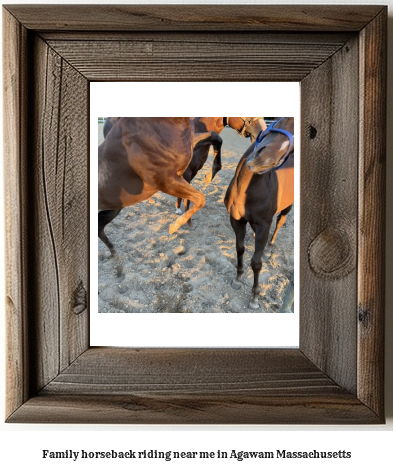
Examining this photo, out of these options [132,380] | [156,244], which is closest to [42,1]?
[156,244]

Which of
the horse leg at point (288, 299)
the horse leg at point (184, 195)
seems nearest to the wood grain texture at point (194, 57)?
the horse leg at point (184, 195)

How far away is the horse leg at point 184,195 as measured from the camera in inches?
22.1

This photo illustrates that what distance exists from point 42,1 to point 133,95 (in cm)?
14

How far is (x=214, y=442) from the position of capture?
22.9 inches

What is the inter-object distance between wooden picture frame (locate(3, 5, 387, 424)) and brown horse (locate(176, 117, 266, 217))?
3 cm

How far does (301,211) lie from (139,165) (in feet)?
0.57

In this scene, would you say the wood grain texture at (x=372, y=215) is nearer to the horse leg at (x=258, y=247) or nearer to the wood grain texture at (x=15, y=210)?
the horse leg at (x=258, y=247)

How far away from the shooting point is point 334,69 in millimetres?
553

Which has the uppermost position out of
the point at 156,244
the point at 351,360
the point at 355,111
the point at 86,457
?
the point at 355,111

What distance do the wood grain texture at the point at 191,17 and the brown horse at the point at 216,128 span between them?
A: 3.5 inches

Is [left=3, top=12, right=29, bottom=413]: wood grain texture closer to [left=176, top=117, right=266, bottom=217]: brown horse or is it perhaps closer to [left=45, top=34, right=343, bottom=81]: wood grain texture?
[left=45, top=34, right=343, bottom=81]: wood grain texture

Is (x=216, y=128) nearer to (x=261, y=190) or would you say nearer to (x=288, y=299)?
(x=261, y=190)

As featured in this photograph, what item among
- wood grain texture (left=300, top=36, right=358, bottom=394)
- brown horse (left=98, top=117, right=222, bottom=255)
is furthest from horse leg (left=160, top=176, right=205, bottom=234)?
wood grain texture (left=300, top=36, right=358, bottom=394)

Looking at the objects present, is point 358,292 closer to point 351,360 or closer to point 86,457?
point 351,360
